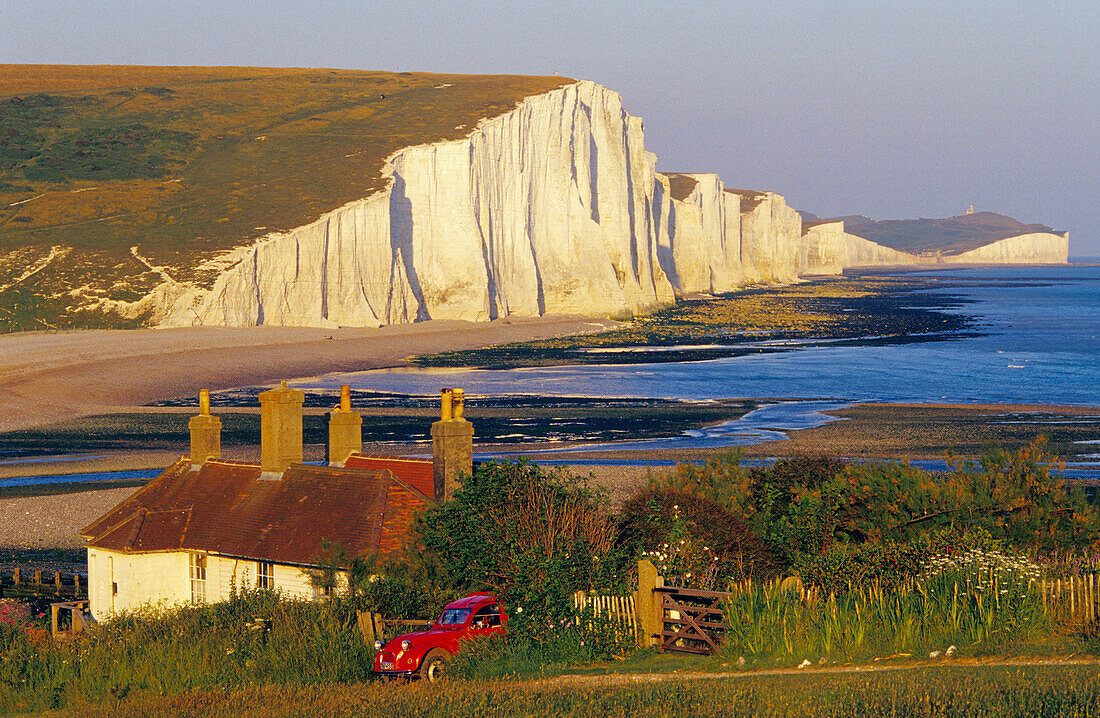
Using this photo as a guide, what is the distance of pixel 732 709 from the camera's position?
9172mm

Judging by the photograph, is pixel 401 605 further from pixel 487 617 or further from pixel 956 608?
pixel 956 608

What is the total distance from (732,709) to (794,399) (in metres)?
43.1

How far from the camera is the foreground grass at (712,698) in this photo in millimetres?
8805

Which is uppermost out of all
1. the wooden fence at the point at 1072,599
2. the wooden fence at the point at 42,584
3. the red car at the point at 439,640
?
the wooden fence at the point at 1072,599

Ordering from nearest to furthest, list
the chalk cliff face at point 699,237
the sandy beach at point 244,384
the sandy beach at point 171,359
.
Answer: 1. the sandy beach at point 244,384
2. the sandy beach at point 171,359
3. the chalk cliff face at point 699,237

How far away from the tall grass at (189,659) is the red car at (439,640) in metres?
0.46

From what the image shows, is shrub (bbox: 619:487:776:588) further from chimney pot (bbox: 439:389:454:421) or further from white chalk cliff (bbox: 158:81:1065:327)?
white chalk cliff (bbox: 158:81:1065:327)

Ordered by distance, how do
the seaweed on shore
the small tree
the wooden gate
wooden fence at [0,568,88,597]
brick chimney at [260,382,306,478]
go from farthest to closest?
the seaweed on shore
wooden fence at [0,568,88,597]
brick chimney at [260,382,306,478]
the small tree
the wooden gate

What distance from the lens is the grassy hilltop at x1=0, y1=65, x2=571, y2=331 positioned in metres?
80.4

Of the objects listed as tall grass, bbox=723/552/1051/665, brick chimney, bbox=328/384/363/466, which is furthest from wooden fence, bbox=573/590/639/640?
brick chimney, bbox=328/384/363/466

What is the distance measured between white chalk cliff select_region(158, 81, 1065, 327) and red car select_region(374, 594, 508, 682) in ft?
214

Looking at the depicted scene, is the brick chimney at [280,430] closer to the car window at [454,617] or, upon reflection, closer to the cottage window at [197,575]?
the cottage window at [197,575]

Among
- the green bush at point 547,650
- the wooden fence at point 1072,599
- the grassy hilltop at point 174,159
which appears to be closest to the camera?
the green bush at point 547,650

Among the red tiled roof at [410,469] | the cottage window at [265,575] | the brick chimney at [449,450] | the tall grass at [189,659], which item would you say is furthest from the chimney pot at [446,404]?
the tall grass at [189,659]
